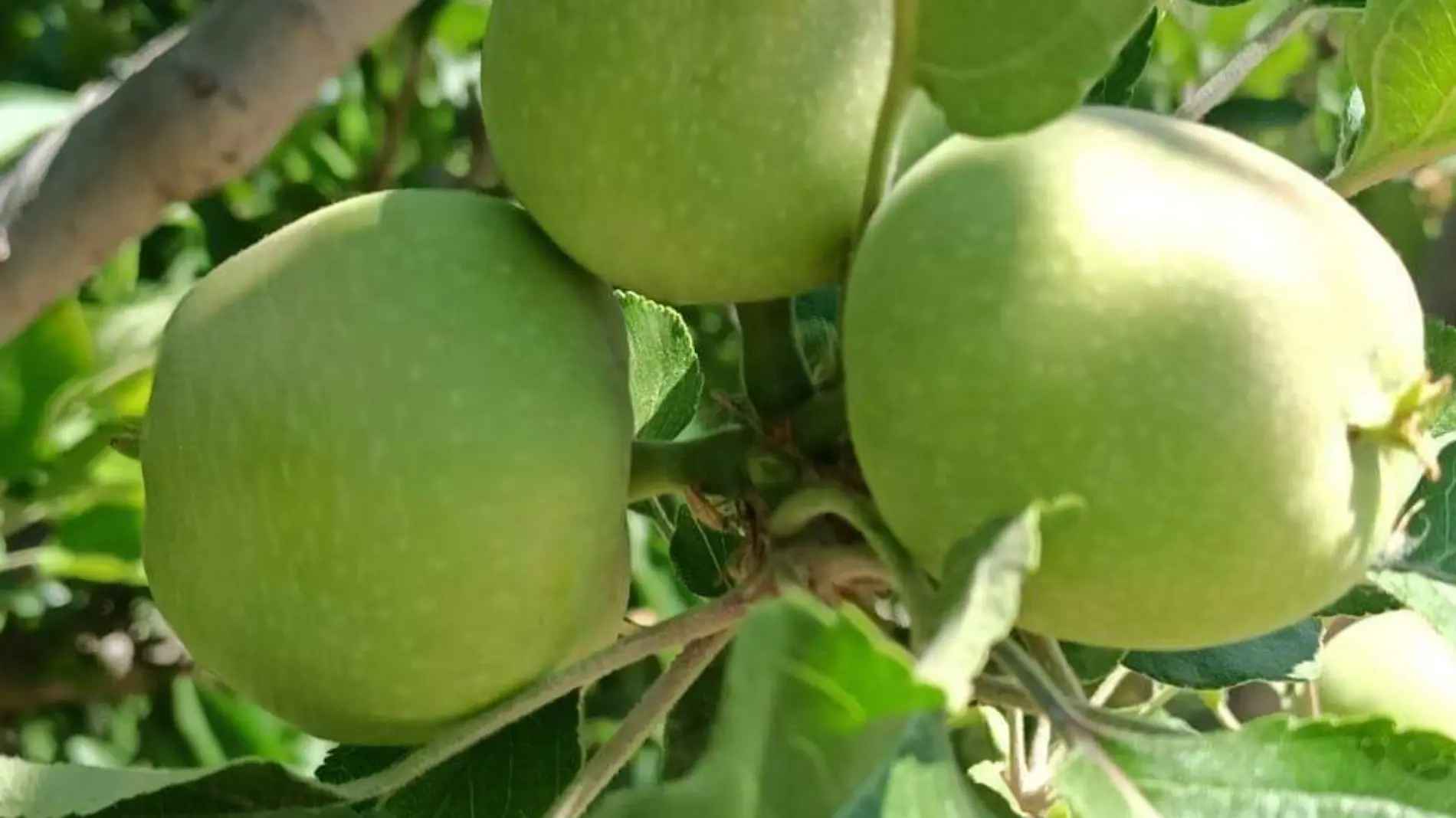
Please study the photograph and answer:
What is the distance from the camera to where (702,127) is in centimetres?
49

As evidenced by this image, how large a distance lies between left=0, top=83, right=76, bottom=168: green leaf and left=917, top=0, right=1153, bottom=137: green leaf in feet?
2.37

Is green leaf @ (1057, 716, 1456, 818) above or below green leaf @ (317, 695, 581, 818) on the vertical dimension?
above

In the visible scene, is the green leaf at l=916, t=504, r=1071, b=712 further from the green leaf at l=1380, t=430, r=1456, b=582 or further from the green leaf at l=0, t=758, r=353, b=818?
the green leaf at l=1380, t=430, r=1456, b=582

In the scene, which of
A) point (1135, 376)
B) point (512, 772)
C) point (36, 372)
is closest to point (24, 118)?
point (36, 372)

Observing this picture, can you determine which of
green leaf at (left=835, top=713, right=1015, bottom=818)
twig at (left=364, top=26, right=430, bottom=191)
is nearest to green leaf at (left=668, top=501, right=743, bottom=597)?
green leaf at (left=835, top=713, right=1015, bottom=818)

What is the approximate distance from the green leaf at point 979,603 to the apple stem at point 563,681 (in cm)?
14

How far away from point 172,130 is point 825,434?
32 centimetres

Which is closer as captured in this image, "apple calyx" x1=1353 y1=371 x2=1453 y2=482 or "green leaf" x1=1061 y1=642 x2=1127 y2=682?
"apple calyx" x1=1353 y1=371 x2=1453 y2=482

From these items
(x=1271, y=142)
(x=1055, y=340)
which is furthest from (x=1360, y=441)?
(x=1271, y=142)

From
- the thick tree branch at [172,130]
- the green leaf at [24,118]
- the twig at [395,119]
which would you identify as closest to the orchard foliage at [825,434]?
the thick tree branch at [172,130]

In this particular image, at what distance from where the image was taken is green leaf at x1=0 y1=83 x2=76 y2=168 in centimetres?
Result: 102

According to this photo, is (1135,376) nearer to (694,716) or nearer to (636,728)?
(636,728)

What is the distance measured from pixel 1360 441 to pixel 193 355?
36cm

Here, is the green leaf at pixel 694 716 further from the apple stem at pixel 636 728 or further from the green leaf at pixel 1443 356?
the green leaf at pixel 1443 356
